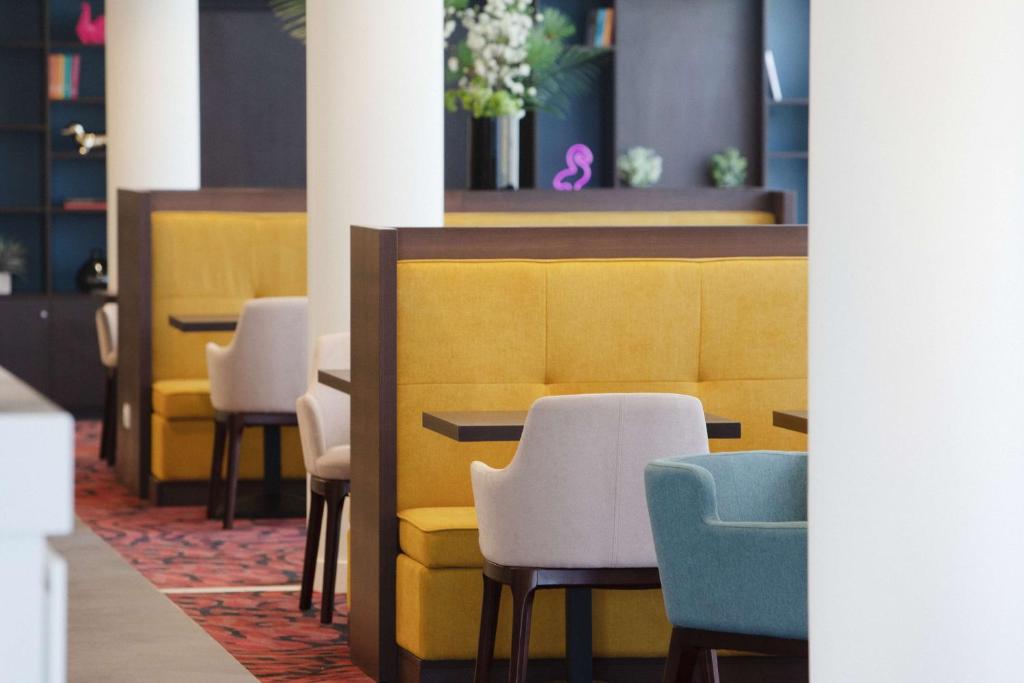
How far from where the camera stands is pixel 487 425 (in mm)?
4438

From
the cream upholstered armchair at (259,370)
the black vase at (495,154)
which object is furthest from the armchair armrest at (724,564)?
the black vase at (495,154)

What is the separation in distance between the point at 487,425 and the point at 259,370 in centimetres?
307

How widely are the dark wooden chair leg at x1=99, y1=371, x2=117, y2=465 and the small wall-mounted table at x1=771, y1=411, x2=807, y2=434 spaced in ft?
18.7

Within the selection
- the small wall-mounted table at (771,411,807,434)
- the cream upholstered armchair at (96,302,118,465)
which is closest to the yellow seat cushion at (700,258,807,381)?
the small wall-mounted table at (771,411,807,434)

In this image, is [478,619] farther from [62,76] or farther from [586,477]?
[62,76]

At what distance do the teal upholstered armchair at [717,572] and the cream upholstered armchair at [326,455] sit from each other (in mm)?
2355

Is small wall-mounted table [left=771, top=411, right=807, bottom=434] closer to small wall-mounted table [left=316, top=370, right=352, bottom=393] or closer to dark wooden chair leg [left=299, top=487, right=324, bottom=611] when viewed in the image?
small wall-mounted table [left=316, top=370, right=352, bottom=393]

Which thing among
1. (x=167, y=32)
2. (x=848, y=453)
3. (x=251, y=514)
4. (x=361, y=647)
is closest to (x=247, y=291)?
(x=251, y=514)

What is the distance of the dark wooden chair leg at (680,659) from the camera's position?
135 inches

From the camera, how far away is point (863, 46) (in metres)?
2.58

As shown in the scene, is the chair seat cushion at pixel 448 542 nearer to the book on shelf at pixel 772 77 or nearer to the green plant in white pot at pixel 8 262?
the green plant in white pot at pixel 8 262

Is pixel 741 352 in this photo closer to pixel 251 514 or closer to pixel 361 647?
pixel 361 647

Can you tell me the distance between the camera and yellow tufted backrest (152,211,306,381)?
8312mm

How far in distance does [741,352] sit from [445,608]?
1154 millimetres
